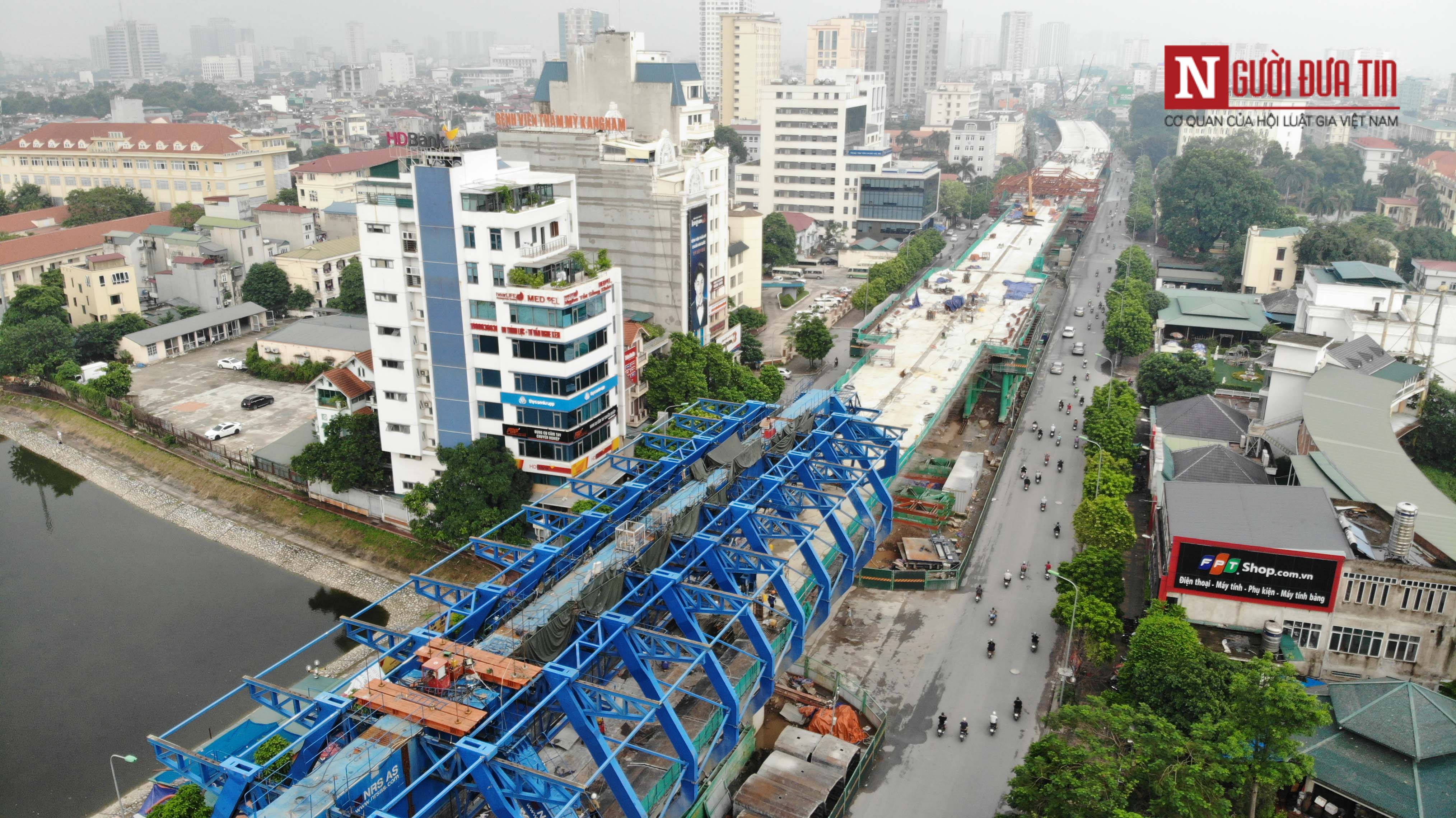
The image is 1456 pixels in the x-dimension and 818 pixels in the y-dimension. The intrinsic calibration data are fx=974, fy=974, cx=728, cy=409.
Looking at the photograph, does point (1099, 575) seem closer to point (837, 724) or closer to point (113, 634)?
point (837, 724)

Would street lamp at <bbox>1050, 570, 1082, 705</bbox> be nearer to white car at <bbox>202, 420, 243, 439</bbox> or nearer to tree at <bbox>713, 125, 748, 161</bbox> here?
white car at <bbox>202, 420, 243, 439</bbox>

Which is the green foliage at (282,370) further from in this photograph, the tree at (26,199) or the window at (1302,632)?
the window at (1302,632)

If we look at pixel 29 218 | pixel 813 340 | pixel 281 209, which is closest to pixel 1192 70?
pixel 813 340

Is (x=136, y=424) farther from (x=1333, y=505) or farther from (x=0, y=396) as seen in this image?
(x=1333, y=505)

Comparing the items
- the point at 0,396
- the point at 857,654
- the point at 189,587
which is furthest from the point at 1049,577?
the point at 0,396

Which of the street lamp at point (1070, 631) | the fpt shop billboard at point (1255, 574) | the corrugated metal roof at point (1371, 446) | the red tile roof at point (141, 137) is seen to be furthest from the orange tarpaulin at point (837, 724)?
the red tile roof at point (141, 137)

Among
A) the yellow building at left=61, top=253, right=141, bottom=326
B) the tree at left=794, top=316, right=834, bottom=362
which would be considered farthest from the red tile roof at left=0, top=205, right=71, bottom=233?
the tree at left=794, top=316, right=834, bottom=362

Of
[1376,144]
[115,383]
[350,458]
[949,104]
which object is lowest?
[350,458]
